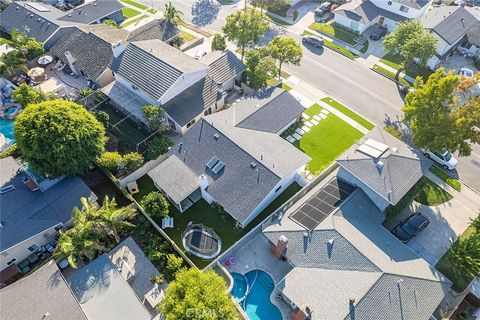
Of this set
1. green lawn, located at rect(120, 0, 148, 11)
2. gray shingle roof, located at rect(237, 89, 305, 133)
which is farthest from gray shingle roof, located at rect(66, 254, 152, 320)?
green lawn, located at rect(120, 0, 148, 11)

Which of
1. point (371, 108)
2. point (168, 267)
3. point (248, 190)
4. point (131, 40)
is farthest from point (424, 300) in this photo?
point (131, 40)

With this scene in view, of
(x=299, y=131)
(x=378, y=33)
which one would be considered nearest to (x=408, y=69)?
(x=378, y=33)

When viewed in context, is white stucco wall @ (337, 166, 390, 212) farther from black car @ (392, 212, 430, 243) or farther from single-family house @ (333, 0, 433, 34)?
single-family house @ (333, 0, 433, 34)

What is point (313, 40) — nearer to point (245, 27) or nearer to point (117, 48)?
point (245, 27)

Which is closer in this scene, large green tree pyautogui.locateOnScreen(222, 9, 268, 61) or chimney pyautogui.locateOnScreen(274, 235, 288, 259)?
chimney pyautogui.locateOnScreen(274, 235, 288, 259)

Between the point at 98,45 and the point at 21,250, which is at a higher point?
the point at 98,45

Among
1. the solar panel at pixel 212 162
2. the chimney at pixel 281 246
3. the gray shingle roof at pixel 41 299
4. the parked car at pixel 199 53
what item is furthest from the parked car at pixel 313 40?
the gray shingle roof at pixel 41 299
